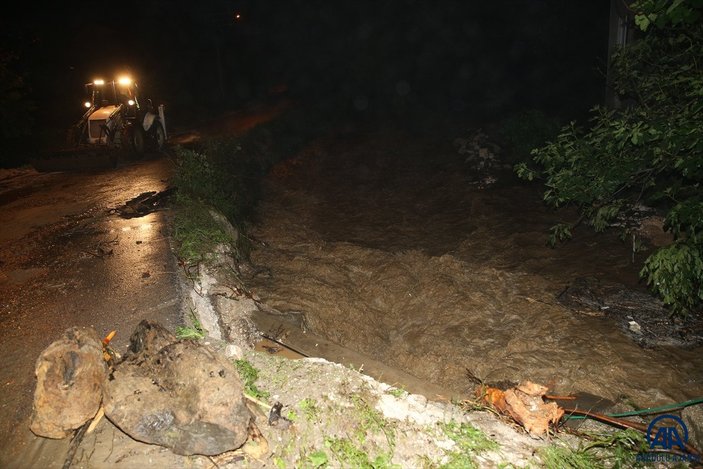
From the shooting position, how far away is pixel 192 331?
4.22 m

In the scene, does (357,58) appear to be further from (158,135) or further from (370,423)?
(370,423)

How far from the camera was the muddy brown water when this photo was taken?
554 cm

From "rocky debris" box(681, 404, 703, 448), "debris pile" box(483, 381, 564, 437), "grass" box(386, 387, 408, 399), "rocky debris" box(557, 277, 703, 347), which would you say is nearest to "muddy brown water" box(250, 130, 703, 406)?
"rocky debris" box(557, 277, 703, 347)

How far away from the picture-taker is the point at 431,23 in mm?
33938

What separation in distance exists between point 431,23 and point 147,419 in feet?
122

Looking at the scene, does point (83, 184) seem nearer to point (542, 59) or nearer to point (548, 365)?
point (548, 365)

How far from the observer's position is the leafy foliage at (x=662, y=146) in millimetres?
3853

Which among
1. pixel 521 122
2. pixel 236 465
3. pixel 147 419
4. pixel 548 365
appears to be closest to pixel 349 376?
pixel 236 465

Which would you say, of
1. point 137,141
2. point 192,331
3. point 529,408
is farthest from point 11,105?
point 529,408

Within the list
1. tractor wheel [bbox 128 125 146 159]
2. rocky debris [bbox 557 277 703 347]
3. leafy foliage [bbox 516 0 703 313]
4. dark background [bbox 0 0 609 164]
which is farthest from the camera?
dark background [bbox 0 0 609 164]

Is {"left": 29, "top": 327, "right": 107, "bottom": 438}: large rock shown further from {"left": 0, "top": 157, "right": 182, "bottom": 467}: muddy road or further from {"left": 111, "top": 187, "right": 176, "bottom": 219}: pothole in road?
{"left": 111, "top": 187, "right": 176, "bottom": 219}: pothole in road

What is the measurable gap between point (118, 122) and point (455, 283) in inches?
404

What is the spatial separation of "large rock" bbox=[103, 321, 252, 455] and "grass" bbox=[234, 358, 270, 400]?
41 cm

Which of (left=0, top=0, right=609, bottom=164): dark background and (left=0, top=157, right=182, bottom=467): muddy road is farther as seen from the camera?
(left=0, top=0, right=609, bottom=164): dark background
